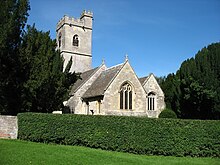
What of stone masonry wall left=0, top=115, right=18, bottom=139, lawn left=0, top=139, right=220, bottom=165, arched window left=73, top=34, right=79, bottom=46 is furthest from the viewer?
arched window left=73, top=34, right=79, bottom=46

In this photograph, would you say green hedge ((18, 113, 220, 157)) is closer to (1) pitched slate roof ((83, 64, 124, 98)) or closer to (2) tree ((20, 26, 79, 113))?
(2) tree ((20, 26, 79, 113))

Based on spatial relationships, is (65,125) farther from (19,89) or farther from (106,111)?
(106,111)

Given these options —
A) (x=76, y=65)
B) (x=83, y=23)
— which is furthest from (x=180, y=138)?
(x=83, y=23)

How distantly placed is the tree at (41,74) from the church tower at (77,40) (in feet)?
62.3

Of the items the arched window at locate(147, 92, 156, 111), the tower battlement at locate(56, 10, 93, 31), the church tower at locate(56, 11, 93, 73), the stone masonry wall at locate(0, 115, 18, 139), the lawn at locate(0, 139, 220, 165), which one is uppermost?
the tower battlement at locate(56, 10, 93, 31)

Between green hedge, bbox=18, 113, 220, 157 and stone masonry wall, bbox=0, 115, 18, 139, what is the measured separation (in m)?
0.63

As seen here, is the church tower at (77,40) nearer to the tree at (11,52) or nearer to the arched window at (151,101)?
the arched window at (151,101)

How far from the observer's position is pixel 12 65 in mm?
18188

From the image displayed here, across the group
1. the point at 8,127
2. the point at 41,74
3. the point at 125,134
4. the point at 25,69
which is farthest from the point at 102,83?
the point at 8,127

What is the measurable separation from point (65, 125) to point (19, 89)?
16.9 feet

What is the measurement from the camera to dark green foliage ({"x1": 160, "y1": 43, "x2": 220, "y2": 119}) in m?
25.0

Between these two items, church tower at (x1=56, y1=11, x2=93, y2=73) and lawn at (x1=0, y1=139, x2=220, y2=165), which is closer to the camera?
lawn at (x1=0, y1=139, x2=220, y2=165)

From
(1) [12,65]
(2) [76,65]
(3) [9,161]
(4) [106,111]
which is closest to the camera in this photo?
(3) [9,161]

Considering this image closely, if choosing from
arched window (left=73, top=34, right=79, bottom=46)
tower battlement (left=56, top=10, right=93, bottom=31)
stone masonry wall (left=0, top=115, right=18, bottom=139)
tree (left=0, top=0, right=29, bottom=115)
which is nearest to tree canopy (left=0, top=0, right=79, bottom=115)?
tree (left=0, top=0, right=29, bottom=115)
